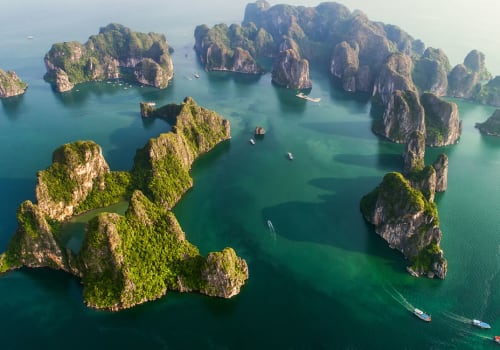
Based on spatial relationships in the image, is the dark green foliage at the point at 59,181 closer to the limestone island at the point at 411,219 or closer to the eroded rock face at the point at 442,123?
the limestone island at the point at 411,219

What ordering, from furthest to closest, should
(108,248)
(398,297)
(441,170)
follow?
(441,170) < (398,297) < (108,248)

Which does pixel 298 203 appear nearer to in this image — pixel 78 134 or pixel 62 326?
pixel 62 326

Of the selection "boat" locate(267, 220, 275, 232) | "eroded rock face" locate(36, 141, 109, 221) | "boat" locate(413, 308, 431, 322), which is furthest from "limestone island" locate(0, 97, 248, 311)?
"boat" locate(413, 308, 431, 322)

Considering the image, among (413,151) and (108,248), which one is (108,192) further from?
(413,151)

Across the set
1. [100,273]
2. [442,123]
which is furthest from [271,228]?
[442,123]

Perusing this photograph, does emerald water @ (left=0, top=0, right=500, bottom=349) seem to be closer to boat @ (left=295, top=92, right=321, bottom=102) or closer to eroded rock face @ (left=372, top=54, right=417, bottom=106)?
eroded rock face @ (left=372, top=54, right=417, bottom=106)

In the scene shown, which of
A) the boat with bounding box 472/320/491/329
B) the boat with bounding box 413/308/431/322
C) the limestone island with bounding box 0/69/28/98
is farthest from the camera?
the limestone island with bounding box 0/69/28/98
